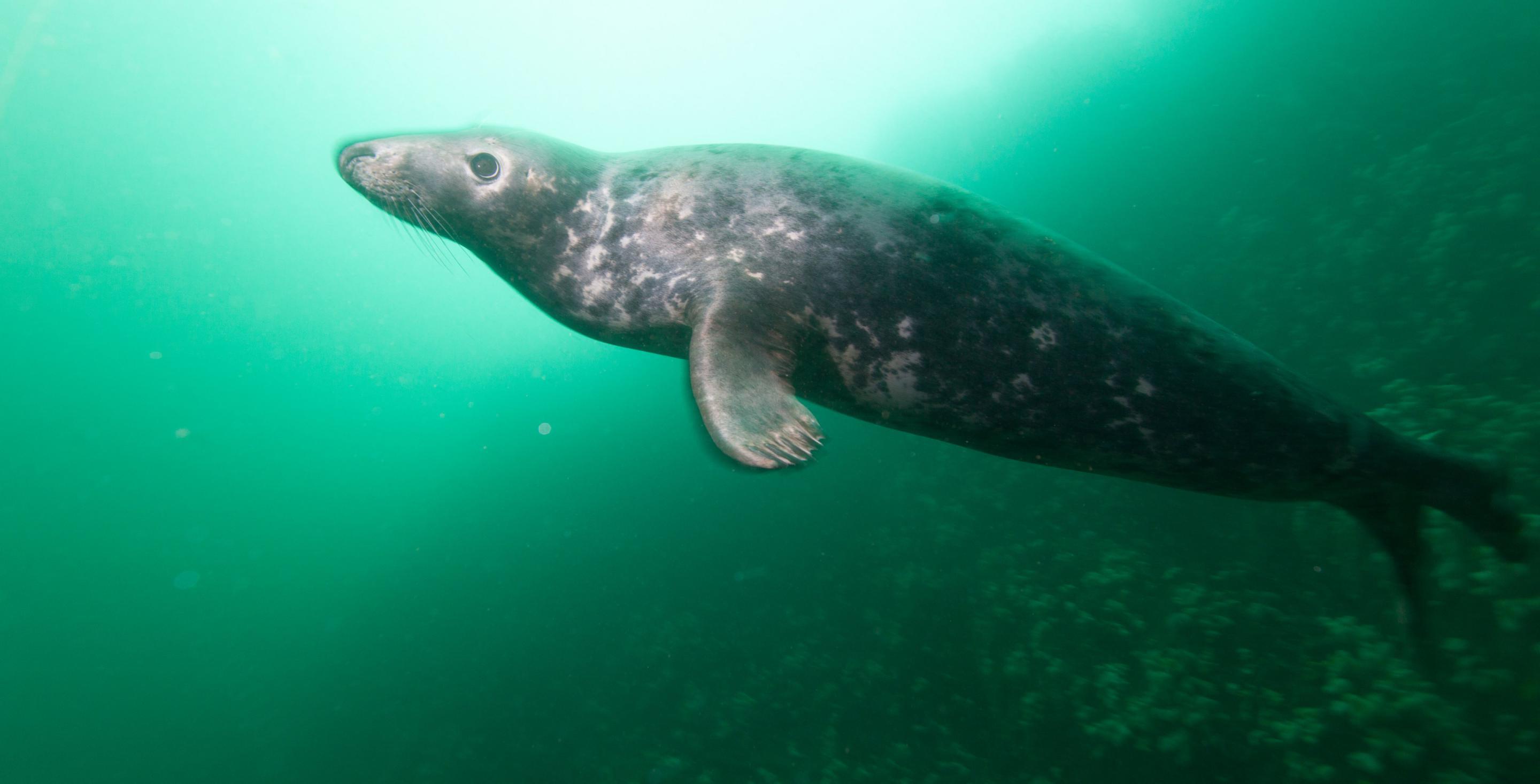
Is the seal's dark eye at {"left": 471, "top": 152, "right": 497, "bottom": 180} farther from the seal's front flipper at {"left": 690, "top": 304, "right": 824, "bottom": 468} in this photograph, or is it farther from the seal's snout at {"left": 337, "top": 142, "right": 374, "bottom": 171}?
the seal's front flipper at {"left": 690, "top": 304, "right": 824, "bottom": 468}

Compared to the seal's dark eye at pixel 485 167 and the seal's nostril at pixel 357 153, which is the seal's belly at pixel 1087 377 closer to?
the seal's dark eye at pixel 485 167

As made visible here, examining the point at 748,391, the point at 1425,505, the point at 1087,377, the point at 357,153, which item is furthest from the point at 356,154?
the point at 1425,505

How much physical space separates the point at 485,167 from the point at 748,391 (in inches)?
83.3

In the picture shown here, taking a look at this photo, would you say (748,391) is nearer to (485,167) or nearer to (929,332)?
(929,332)

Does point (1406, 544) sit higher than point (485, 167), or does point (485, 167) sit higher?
point (485, 167)

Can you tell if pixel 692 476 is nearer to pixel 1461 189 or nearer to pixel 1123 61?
pixel 1461 189

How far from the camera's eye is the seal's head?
2.80 m

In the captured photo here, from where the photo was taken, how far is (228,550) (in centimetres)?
3212

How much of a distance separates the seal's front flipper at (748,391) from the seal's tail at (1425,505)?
271cm

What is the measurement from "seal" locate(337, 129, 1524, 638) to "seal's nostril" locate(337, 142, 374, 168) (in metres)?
0.25

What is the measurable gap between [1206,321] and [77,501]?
6062 cm

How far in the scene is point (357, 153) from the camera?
2953 mm

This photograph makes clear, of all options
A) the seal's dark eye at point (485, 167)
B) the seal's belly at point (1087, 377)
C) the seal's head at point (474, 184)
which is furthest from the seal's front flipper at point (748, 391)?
the seal's dark eye at point (485, 167)

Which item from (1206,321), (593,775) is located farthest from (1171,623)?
(593,775)
